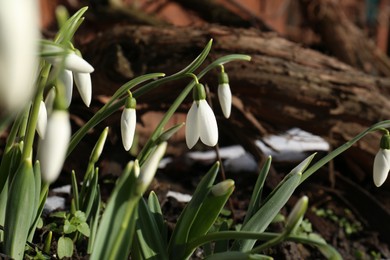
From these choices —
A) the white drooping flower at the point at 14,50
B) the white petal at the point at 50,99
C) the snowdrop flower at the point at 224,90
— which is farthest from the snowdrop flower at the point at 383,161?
the white drooping flower at the point at 14,50

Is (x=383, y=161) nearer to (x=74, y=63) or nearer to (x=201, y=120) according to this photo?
(x=201, y=120)

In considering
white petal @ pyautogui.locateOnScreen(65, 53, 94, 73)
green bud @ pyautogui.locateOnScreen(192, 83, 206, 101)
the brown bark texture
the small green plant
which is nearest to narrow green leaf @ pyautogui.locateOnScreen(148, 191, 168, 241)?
the small green plant

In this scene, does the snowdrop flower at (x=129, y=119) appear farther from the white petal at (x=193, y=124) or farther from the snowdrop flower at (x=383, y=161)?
the snowdrop flower at (x=383, y=161)

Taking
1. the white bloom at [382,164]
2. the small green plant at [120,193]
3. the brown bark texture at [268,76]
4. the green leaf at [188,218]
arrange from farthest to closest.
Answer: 1. the brown bark texture at [268,76]
2. the white bloom at [382,164]
3. the green leaf at [188,218]
4. the small green plant at [120,193]

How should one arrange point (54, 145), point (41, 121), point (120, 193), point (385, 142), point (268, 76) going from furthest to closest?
1. point (268, 76)
2. point (385, 142)
3. point (41, 121)
4. point (120, 193)
5. point (54, 145)

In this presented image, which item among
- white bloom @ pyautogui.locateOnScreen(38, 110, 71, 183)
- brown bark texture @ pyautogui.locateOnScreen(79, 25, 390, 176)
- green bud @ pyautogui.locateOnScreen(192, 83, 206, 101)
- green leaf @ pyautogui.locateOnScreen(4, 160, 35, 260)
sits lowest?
brown bark texture @ pyautogui.locateOnScreen(79, 25, 390, 176)

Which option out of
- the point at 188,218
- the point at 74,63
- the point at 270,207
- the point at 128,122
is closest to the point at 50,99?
the point at 128,122

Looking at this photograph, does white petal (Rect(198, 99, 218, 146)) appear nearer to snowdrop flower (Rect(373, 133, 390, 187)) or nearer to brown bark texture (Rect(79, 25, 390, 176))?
snowdrop flower (Rect(373, 133, 390, 187))
